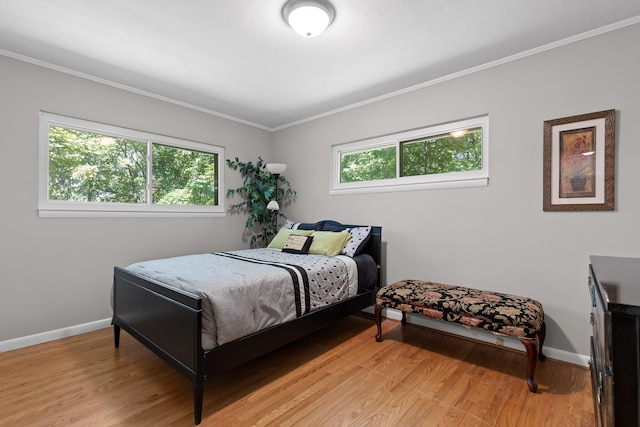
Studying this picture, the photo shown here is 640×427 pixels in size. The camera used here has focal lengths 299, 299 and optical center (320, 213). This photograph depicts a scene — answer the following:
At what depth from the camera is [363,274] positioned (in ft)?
9.95

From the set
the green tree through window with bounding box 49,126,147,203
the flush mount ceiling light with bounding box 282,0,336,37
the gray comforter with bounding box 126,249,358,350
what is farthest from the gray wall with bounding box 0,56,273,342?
the flush mount ceiling light with bounding box 282,0,336,37

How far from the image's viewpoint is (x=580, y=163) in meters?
2.26

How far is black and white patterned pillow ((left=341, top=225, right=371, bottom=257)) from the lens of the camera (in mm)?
3133

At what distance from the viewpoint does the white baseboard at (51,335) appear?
8.22 ft

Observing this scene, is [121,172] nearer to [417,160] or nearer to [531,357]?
[417,160]

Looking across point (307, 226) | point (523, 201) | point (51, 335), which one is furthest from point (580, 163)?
point (51, 335)

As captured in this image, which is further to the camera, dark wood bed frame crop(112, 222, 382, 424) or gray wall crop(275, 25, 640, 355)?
gray wall crop(275, 25, 640, 355)

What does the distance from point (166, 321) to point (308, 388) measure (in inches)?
40.4

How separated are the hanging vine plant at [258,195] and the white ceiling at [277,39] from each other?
1.31 m

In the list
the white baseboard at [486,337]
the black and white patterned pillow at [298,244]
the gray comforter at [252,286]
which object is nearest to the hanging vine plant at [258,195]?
the black and white patterned pillow at [298,244]

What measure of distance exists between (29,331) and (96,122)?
2001 millimetres

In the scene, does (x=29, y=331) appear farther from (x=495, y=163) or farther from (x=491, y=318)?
(x=495, y=163)

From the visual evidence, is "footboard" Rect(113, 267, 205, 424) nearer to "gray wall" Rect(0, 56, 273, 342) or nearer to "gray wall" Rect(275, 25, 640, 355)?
"gray wall" Rect(0, 56, 273, 342)

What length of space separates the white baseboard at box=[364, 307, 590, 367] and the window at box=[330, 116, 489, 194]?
137 centimetres
